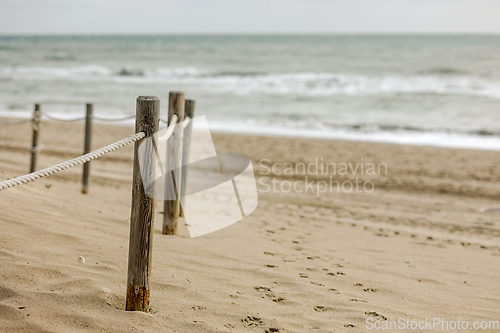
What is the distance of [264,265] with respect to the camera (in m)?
3.64

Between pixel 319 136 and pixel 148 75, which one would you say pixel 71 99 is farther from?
pixel 319 136

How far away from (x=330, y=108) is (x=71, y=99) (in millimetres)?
11619


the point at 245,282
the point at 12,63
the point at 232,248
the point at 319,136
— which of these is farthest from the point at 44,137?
the point at 12,63

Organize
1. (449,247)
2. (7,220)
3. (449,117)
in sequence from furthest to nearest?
(449,117)
(449,247)
(7,220)

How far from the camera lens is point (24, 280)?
2670mm

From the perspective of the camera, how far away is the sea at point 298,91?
548 inches

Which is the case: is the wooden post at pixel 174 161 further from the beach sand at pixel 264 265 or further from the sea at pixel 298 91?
the sea at pixel 298 91

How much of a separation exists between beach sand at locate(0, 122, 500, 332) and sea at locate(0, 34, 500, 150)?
6542 mm

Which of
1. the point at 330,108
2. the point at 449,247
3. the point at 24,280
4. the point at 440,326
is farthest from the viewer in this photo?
the point at 330,108

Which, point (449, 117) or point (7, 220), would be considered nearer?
point (7, 220)

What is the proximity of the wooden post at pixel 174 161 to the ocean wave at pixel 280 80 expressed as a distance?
16.9m

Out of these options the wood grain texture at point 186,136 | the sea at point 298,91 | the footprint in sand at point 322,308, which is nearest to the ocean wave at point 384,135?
the sea at point 298,91

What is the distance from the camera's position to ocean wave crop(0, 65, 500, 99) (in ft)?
70.4

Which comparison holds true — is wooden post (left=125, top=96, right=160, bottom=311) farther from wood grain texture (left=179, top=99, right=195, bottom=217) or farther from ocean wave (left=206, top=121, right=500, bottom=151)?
ocean wave (left=206, top=121, right=500, bottom=151)
